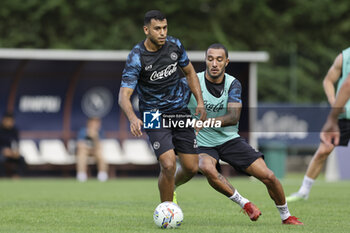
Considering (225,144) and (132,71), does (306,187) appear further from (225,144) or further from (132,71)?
(132,71)

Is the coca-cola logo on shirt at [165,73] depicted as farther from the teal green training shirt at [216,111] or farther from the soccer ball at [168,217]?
the soccer ball at [168,217]

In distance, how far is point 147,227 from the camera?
7930 mm

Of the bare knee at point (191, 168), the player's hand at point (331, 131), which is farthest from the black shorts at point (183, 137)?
the player's hand at point (331, 131)

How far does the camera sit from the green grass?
7875 mm

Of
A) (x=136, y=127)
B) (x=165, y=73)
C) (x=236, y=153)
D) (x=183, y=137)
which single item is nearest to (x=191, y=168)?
(x=183, y=137)

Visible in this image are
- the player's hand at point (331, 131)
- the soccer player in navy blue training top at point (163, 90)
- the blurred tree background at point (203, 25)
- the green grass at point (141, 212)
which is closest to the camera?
the player's hand at point (331, 131)

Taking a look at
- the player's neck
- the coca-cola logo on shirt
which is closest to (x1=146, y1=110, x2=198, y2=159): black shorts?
the coca-cola logo on shirt

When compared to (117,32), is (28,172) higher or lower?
lower

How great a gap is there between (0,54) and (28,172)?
360 cm

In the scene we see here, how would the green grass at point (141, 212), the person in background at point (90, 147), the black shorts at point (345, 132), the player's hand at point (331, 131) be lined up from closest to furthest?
the player's hand at point (331, 131)
the green grass at point (141, 212)
the black shorts at point (345, 132)
the person in background at point (90, 147)

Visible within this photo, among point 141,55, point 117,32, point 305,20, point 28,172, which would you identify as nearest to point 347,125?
point 141,55

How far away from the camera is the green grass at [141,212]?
7875mm

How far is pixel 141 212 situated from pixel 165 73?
7.54ft

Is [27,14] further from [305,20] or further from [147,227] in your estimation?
[147,227]
